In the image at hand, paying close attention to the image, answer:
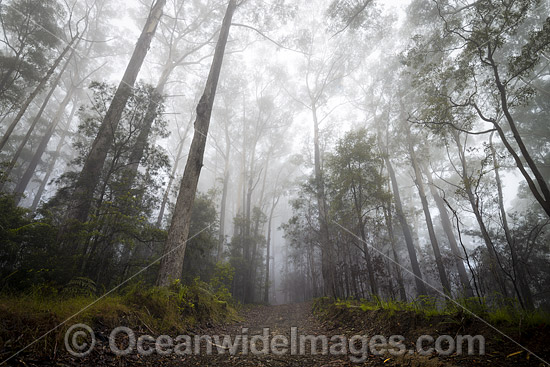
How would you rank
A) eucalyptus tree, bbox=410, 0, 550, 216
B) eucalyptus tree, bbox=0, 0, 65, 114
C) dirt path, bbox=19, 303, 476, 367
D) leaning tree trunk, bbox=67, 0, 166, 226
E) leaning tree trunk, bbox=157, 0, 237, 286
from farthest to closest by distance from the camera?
1. eucalyptus tree, bbox=0, 0, 65, 114
2. leaning tree trunk, bbox=67, 0, 166, 226
3. leaning tree trunk, bbox=157, 0, 237, 286
4. eucalyptus tree, bbox=410, 0, 550, 216
5. dirt path, bbox=19, 303, 476, 367

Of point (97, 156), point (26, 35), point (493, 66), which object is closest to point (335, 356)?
point (493, 66)

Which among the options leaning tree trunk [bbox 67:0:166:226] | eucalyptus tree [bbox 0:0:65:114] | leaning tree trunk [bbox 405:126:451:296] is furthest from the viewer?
leaning tree trunk [bbox 405:126:451:296]

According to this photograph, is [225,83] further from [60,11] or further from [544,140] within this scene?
[544,140]

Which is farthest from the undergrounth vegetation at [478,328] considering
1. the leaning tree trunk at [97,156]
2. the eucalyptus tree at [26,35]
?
the eucalyptus tree at [26,35]

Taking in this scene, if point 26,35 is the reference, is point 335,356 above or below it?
below

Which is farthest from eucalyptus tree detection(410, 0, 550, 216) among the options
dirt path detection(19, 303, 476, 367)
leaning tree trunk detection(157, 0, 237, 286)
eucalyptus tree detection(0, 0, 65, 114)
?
eucalyptus tree detection(0, 0, 65, 114)

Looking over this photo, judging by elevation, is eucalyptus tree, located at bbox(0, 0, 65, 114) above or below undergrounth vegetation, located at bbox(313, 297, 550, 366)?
above

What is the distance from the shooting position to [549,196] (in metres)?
3.35

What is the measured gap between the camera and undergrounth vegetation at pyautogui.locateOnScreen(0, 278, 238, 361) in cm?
164

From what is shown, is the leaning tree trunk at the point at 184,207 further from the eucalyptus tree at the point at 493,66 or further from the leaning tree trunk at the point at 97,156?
the eucalyptus tree at the point at 493,66

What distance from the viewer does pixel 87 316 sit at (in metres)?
2.25

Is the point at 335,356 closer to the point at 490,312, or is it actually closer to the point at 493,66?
the point at 490,312

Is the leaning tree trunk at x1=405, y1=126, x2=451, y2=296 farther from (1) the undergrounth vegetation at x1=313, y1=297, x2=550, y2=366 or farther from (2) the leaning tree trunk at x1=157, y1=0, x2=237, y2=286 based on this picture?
(2) the leaning tree trunk at x1=157, y1=0, x2=237, y2=286

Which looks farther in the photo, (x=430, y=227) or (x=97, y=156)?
(x=430, y=227)
